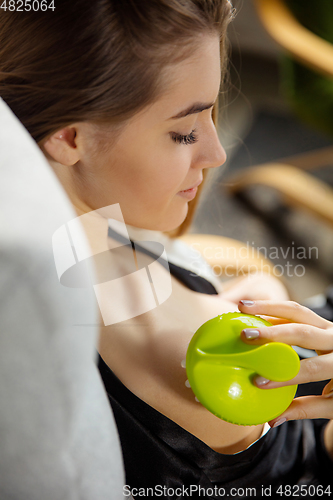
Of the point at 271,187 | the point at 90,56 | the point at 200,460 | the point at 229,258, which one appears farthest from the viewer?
the point at 271,187

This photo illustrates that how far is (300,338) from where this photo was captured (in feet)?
1.24

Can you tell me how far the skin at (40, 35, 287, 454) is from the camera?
38 centimetres

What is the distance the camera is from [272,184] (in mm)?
1539

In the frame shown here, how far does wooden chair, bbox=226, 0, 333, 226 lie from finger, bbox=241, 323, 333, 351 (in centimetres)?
83

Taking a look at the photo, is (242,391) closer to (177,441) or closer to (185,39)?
(177,441)

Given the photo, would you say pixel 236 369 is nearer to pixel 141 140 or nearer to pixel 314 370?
pixel 314 370

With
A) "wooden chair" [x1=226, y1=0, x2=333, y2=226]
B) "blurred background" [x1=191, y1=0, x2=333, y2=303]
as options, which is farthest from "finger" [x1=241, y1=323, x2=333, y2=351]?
"wooden chair" [x1=226, y1=0, x2=333, y2=226]

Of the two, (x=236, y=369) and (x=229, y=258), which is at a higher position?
(x=236, y=369)

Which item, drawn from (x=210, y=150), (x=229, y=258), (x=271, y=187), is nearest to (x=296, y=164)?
(x=271, y=187)

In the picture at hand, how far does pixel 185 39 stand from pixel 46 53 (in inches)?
4.3

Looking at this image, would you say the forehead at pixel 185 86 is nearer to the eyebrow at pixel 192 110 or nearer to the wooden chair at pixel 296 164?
the eyebrow at pixel 192 110

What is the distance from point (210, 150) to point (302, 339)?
0.58ft

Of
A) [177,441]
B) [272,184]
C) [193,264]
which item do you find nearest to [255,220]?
[272,184]

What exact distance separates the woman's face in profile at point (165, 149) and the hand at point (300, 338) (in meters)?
0.13
